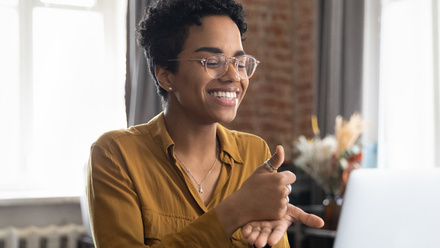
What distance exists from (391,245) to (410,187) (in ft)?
0.53

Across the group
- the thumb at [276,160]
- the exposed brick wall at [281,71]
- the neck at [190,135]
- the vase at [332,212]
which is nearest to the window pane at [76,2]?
the exposed brick wall at [281,71]

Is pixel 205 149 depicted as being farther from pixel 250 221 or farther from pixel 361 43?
pixel 361 43

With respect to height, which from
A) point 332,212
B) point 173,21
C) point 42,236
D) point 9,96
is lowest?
point 42,236

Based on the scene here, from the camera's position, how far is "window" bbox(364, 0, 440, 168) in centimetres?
325

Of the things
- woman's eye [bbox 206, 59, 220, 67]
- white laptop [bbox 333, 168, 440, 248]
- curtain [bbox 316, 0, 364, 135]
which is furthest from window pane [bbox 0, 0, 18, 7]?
white laptop [bbox 333, 168, 440, 248]

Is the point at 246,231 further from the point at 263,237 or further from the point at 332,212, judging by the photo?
the point at 332,212

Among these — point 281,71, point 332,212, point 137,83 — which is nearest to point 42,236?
point 137,83

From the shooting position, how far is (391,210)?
4.66 ft

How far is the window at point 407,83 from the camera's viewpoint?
325cm

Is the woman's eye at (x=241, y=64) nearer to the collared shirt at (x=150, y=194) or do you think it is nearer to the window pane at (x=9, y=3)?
the collared shirt at (x=150, y=194)

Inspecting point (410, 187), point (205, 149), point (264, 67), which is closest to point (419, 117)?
point (264, 67)

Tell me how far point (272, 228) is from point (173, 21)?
0.57 meters

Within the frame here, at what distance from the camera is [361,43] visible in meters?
3.70

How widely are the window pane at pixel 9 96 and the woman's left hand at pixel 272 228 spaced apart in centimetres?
270
